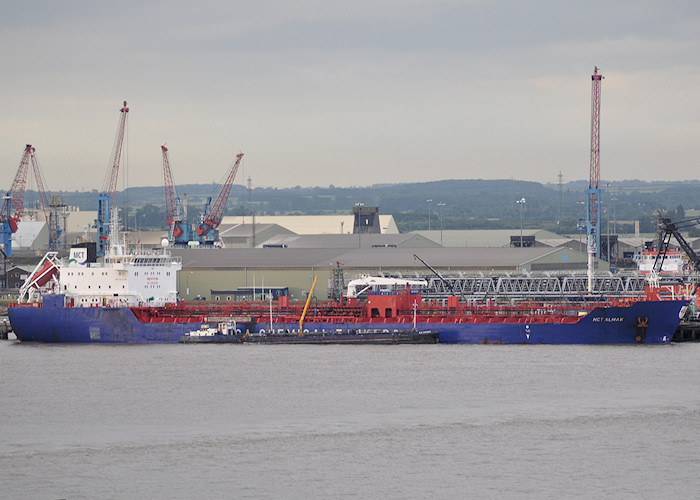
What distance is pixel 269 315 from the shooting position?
185 feet

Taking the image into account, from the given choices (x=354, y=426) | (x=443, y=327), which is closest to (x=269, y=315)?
(x=443, y=327)

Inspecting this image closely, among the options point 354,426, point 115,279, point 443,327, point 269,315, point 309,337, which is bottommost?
point 354,426

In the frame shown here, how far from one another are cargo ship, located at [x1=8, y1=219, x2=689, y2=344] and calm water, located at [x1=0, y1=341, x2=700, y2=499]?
397cm

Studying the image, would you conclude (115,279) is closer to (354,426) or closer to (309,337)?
(309,337)

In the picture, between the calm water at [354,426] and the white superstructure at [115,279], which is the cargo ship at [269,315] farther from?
the calm water at [354,426]

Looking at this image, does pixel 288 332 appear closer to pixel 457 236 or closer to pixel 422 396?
pixel 422 396

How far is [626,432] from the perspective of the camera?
31.8 m

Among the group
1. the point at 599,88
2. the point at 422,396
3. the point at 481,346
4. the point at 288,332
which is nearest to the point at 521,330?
the point at 481,346

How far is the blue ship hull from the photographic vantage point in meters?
51.1

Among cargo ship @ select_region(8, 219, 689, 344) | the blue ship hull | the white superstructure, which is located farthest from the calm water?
the white superstructure

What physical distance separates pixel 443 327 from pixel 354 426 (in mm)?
20423

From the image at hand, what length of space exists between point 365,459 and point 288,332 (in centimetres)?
2426

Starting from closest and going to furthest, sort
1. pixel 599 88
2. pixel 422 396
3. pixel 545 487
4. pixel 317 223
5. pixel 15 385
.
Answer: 1. pixel 545 487
2. pixel 422 396
3. pixel 15 385
4. pixel 599 88
5. pixel 317 223

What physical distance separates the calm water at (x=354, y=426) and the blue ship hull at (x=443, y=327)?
3.82 m
